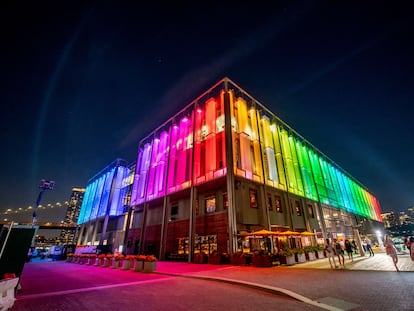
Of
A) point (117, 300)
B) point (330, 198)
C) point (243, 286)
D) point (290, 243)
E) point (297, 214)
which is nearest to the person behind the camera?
point (117, 300)

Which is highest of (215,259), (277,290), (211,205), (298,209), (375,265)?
(298,209)

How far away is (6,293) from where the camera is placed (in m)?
5.96

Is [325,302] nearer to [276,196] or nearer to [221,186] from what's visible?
[221,186]

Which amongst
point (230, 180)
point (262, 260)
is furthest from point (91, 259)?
point (262, 260)

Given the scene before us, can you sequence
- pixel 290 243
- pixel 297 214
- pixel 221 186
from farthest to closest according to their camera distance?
pixel 297 214 < pixel 290 243 < pixel 221 186

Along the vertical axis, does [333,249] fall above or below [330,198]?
below

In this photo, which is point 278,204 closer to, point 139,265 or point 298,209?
point 298,209

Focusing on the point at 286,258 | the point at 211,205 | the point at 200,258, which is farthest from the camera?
the point at 211,205

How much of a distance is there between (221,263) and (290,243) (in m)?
12.9

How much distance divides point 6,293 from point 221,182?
20.0 m

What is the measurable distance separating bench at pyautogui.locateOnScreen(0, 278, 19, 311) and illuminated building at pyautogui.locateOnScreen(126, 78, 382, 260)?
54.4ft

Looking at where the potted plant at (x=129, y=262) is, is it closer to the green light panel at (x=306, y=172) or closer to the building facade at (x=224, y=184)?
the building facade at (x=224, y=184)

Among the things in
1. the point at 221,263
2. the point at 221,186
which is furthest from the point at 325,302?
the point at 221,186

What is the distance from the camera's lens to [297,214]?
31156mm
